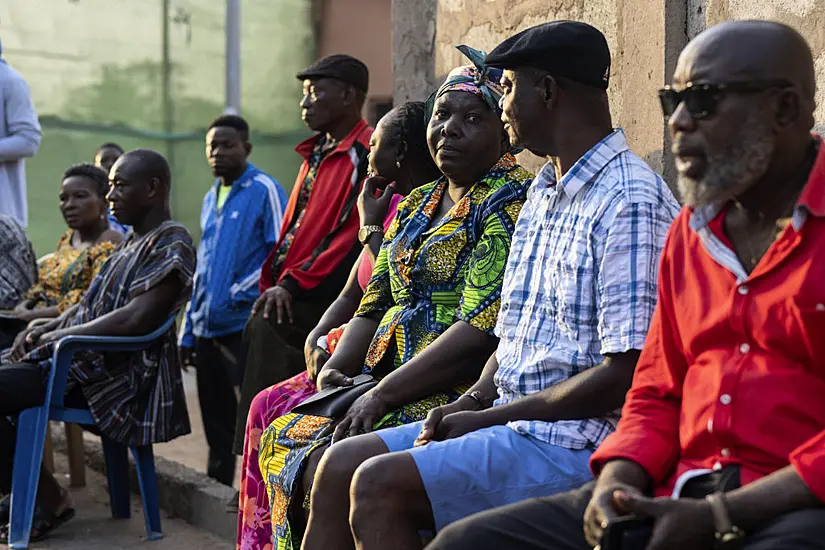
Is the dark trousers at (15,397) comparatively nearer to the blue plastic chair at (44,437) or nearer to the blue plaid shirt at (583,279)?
the blue plastic chair at (44,437)

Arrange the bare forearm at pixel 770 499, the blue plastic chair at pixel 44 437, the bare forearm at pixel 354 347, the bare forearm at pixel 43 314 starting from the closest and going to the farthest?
the bare forearm at pixel 770 499, the bare forearm at pixel 354 347, the blue plastic chair at pixel 44 437, the bare forearm at pixel 43 314

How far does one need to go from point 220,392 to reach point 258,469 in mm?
2417

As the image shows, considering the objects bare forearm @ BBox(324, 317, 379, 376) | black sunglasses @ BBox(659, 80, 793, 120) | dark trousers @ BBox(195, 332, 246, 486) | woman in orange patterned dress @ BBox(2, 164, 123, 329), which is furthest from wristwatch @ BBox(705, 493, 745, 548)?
woman in orange patterned dress @ BBox(2, 164, 123, 329)

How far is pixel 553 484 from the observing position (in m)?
2.98

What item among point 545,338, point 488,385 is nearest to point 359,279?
point 488,385

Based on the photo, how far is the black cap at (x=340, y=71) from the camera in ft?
18.4

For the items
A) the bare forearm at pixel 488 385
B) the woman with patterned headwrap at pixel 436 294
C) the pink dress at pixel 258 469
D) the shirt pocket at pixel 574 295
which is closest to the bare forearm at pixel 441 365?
the woman with patterned headwrap at pixel 436 294

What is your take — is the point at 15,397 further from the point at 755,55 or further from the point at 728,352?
the point at 755,55

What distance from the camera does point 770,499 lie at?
89.0 inches

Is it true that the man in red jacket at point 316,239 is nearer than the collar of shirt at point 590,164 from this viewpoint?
No

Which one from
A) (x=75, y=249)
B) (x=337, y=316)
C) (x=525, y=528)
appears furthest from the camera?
(x=75, y=249)

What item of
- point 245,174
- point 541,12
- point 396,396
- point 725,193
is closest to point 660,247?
point 725,193

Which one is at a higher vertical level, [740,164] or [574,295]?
[740,164]

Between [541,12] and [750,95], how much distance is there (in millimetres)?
2560
